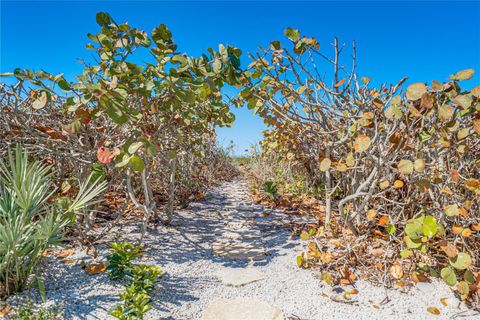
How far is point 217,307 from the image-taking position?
182 cm

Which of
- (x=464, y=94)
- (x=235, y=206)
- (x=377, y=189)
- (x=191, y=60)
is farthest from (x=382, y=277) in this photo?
(x=235, y=206)

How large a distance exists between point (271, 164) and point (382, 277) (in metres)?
5.11

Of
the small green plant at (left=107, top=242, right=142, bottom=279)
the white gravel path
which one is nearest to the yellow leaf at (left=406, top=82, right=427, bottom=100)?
the white gravel path

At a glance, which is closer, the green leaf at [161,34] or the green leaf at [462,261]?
the green leaf at [462,261]

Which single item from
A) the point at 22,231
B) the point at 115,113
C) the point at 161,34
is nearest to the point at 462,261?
the point at 115,113

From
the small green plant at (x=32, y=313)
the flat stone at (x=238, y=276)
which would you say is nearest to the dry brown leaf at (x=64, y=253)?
the small green plant at (x=32, y=313)

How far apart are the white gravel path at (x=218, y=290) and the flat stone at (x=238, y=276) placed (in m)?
0.03

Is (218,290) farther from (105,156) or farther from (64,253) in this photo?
(64,253)

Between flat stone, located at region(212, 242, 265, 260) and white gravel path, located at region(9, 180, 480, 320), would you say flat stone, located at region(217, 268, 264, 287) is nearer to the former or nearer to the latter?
white gravel path, located at region(9, 180, 480, 320)

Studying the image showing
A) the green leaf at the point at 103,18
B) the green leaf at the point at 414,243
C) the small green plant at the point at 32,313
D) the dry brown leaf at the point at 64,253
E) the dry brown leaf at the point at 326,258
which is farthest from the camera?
the dry brown leaf at the point at 64,253

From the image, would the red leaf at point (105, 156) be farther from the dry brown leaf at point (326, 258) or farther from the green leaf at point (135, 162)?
the dry brown leaf at point (326, 258)

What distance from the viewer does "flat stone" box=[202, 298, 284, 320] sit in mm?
1719

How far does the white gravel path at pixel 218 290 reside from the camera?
1.72 meters

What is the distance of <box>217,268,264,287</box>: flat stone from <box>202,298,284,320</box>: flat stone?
0.22 metres
